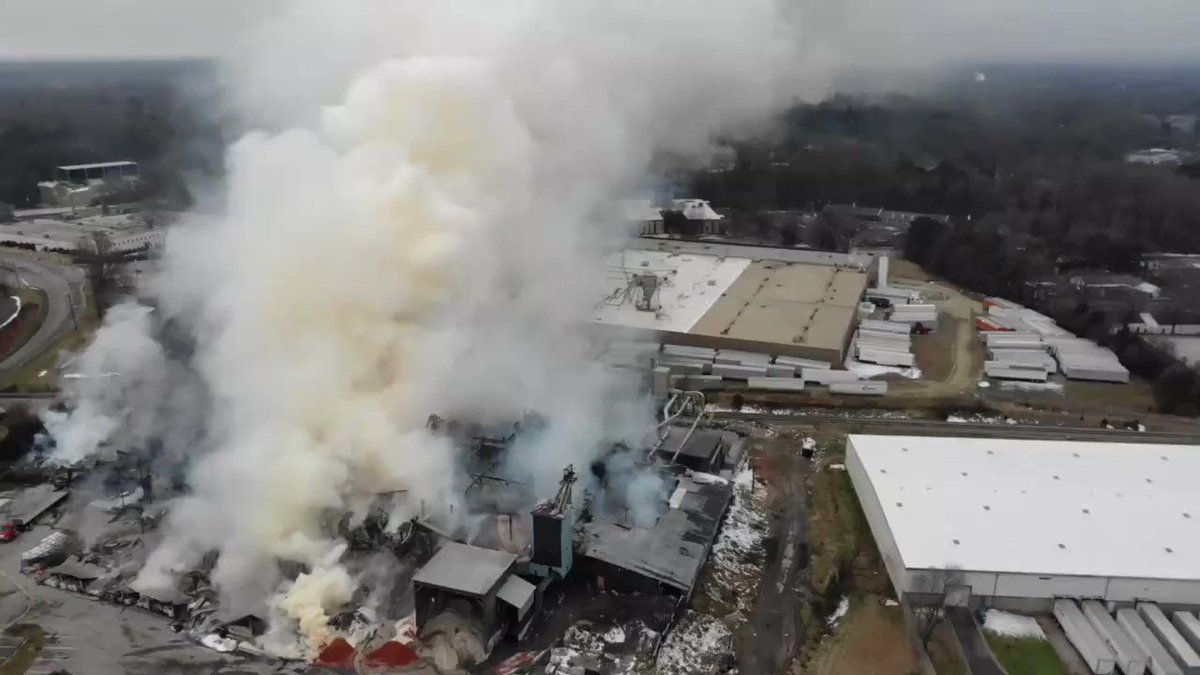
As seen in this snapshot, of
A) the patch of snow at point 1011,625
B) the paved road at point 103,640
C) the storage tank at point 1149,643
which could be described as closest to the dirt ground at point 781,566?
the patch of snow at point 1011,625

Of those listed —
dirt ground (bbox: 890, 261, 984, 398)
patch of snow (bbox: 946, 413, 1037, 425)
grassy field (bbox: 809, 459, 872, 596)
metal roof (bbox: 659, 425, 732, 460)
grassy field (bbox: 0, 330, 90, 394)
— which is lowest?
patch of snow (bbox: 946, 413, 1037, 425)

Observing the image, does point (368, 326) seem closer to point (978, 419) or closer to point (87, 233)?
point (978, 419)

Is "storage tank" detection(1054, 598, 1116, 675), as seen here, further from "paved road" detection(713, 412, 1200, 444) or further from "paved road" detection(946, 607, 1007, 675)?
"paved road" detection(713, 412, 1200, 444)

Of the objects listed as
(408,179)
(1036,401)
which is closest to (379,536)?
(408,179)

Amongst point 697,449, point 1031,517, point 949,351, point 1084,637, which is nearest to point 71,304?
point 697,449

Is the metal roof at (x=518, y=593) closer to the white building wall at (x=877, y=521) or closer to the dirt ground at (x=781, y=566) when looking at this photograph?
the dirt ground at (x=781, y=566)

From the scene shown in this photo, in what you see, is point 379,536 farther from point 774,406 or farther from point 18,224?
point 18,224

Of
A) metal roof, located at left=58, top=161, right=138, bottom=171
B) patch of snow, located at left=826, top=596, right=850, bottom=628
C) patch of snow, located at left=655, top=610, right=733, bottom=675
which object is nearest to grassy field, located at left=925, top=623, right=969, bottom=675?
patch of snow, located at left=826, top=596, right=850, bottom=628
